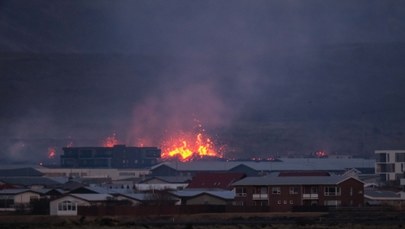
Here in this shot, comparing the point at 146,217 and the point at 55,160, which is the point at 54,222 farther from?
the point at 55,160

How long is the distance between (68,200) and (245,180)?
7.81m

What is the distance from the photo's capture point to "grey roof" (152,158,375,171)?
7588 cm

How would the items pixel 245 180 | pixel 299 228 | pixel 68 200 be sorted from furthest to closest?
pixel 245 180 < pixel 68 200 < pixel 299 228

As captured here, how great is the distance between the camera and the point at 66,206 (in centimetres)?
4912

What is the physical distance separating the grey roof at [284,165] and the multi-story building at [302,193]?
74.3 ft

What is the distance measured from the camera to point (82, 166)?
87688 mm

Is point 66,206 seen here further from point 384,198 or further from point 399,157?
point 399,157

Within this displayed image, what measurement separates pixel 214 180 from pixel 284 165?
50.5ft

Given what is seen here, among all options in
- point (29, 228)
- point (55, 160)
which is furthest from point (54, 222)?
point (55, 160)

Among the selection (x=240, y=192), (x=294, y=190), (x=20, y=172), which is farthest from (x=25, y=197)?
(x=20, y=172)

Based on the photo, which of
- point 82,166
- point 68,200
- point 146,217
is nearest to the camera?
point 146,217

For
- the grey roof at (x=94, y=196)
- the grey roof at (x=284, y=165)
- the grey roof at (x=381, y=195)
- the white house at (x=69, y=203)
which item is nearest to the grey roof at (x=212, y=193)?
the grey roof at (x=94, y=196)

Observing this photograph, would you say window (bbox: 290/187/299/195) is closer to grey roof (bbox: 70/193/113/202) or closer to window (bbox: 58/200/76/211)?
grey roof (bbox: 70/193/113/202)

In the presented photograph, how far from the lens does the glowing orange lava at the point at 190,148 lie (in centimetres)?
8862
